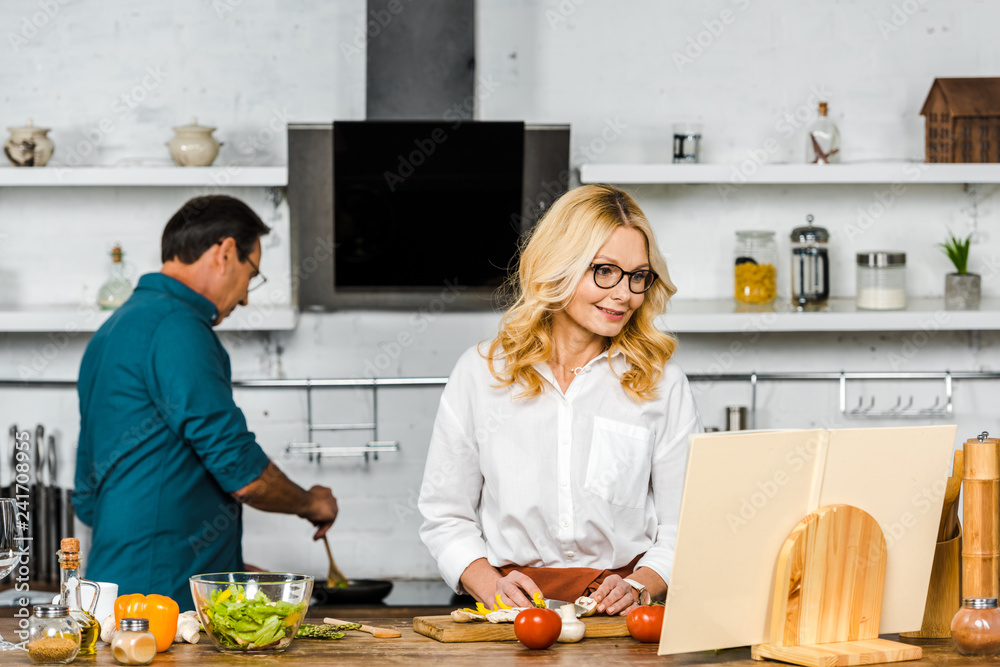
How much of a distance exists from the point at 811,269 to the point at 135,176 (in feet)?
7.04

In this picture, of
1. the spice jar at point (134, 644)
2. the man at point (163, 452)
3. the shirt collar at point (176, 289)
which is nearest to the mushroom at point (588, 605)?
the spice jar at point (134, 644)

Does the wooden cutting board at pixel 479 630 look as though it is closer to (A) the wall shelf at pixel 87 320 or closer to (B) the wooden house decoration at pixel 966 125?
(A) the wall shelf at pixel 87 320

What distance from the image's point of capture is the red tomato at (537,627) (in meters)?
1.46

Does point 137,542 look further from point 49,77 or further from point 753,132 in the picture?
point 753,132

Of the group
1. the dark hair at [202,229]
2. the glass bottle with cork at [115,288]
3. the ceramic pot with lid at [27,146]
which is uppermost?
the ceramic pot with lid at [27,146]

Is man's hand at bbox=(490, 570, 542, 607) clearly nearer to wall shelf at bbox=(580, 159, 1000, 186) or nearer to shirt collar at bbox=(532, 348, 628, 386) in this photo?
shirt collar at bbox=(532, 348, 628, 386)

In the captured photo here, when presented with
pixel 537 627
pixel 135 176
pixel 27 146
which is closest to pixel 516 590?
pixel 537 627

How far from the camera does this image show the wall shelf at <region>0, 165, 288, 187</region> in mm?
3146

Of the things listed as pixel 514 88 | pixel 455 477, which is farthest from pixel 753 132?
pixel 455 477

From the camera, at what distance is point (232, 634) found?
145 centimetres

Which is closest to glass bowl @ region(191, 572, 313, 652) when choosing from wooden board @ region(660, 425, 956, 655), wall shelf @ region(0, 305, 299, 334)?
wooden board @ region(660, 425, 956, 655)

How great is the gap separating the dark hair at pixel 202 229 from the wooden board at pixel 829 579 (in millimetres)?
1603

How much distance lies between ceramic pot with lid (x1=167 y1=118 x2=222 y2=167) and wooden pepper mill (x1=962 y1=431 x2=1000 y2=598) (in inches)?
95.4

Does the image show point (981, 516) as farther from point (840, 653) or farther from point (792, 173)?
point (792, 173)
